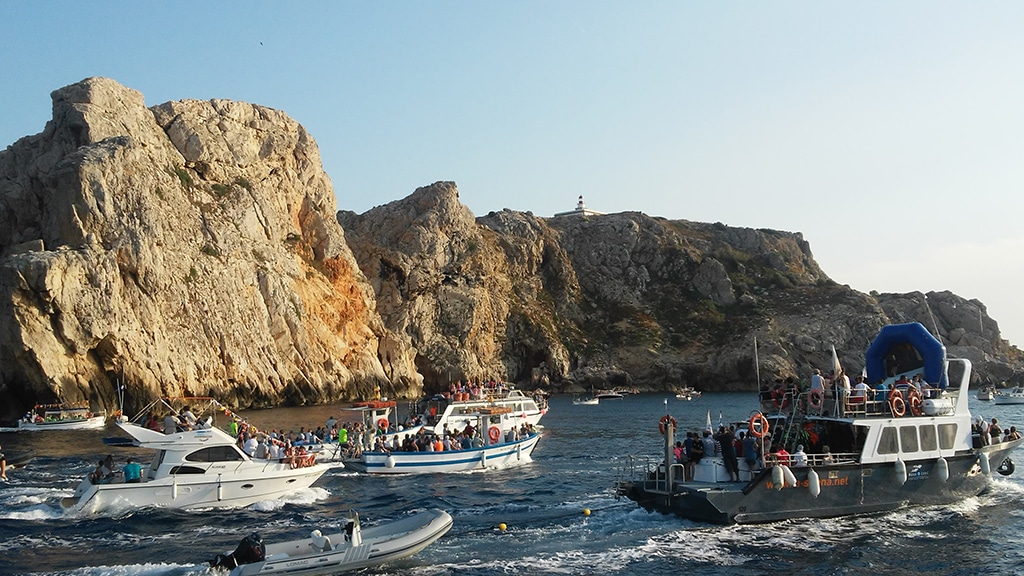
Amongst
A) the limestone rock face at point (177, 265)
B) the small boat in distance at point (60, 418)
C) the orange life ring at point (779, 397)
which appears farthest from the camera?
the limestone rock face at point (177, 265)

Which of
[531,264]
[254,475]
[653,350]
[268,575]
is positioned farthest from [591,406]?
[268,575]

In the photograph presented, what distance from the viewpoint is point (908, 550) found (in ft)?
72.7

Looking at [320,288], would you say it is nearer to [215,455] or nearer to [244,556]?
[215,455]

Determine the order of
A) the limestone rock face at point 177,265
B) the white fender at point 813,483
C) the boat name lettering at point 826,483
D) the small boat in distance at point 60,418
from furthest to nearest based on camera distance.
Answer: the limestone rock face at point 177,265
the small boat in distance at point 60,418
the white fender at point 813,483
the boat name lettering at point 826,483

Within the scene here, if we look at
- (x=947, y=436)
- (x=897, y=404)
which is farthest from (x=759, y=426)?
(x=947, y=436)

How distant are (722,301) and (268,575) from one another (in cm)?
14498

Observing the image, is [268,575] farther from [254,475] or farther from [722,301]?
[722,301]

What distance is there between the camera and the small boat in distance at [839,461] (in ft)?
78.5

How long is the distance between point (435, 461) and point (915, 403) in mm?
21339

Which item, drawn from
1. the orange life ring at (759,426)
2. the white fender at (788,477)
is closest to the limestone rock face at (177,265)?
the orange life ring at (759,426)

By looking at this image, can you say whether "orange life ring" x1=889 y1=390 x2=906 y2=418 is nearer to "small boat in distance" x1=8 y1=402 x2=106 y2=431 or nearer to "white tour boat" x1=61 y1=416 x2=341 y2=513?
"white tour boat" x1=61 y1=416 x2=341 y2=513

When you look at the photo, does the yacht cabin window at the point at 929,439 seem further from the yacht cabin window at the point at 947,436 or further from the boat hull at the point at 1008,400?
the boat hull at the point at 1008,400

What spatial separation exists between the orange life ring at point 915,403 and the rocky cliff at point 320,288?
65.5 meters

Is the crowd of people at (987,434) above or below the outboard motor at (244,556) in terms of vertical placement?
above
